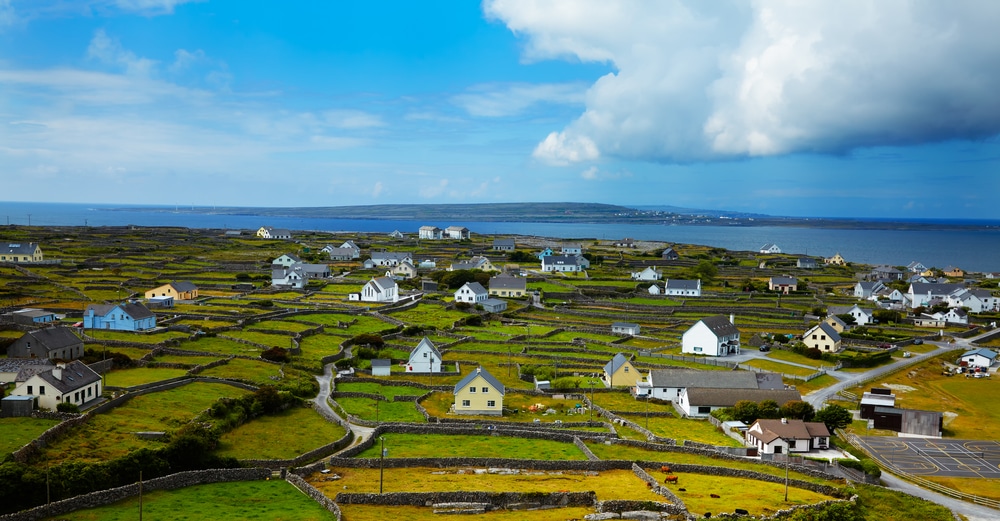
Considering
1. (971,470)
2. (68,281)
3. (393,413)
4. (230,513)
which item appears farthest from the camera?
(68,281)

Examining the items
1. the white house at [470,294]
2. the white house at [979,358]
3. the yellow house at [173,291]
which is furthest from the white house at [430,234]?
the white house at [979,358]

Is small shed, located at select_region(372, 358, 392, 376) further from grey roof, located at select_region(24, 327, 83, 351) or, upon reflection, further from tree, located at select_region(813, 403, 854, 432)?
tree, located at select_region(813, 403, 854, 432)

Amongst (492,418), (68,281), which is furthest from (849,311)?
(68,281)

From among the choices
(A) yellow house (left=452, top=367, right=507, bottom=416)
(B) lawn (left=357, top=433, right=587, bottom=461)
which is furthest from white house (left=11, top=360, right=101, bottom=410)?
(A) yellow house (left=452, top=367, right=507, bottom=416)

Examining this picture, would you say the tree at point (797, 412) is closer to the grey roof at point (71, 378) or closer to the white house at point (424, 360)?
the white house at point (424, 360)

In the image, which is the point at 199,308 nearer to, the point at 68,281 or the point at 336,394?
the point at 68,281

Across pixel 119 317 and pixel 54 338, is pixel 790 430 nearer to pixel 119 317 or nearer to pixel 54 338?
pixel 54 338

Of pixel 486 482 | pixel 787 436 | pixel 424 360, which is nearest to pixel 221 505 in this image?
pixel 486 482
